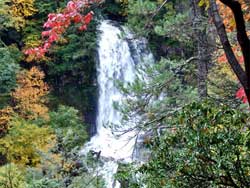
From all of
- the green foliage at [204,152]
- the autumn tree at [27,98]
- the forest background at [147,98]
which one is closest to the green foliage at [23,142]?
the forest background at [147,98]

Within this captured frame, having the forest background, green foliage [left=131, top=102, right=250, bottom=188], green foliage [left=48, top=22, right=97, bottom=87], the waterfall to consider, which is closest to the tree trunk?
the forest background

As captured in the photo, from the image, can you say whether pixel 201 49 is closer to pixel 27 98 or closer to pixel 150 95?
pixel 150 95

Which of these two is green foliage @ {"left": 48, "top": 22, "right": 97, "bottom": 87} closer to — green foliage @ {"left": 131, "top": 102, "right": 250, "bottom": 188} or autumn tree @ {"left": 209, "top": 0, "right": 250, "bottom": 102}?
green foliage @ {"left": 131, "top": 102, "right": 250, "bottom": 188}

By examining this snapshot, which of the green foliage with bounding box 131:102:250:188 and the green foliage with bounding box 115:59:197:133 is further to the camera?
the green foliage with bounding box 115:59:197:133

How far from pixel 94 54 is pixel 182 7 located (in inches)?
146

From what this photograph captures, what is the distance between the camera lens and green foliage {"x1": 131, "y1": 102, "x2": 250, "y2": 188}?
7.50 feet

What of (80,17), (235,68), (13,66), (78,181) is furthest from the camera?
(13,66)

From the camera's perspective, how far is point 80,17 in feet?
13.9

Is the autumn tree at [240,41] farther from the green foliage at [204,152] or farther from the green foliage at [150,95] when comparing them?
the green foliage at [150,95]

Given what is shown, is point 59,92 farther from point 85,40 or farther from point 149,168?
point 149,168

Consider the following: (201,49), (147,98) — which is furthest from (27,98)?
(201,49)

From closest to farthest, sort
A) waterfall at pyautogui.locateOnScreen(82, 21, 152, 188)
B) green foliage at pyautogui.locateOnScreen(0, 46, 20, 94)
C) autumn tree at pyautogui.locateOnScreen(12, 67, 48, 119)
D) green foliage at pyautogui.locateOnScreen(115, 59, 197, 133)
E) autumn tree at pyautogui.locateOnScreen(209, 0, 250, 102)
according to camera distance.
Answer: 1. autumn tree at pyautogui.locateOnScreen(209, 0, 250, 102)
2. green foliage at pyautogui.locateOnScreen(115, 59, 197, 133)
3. green foliage at pyautogui.locateOnScreen(0, 46, 20, 94)
4. autumn tree at pyautogui.locateOnScreen(12, 67, 48, 119)
5. waterfall at pyautogui.locateOnScreen(82, 21, 152, 188)

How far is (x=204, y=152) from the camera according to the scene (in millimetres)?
2381

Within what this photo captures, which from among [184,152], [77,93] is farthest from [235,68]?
[77,93]
